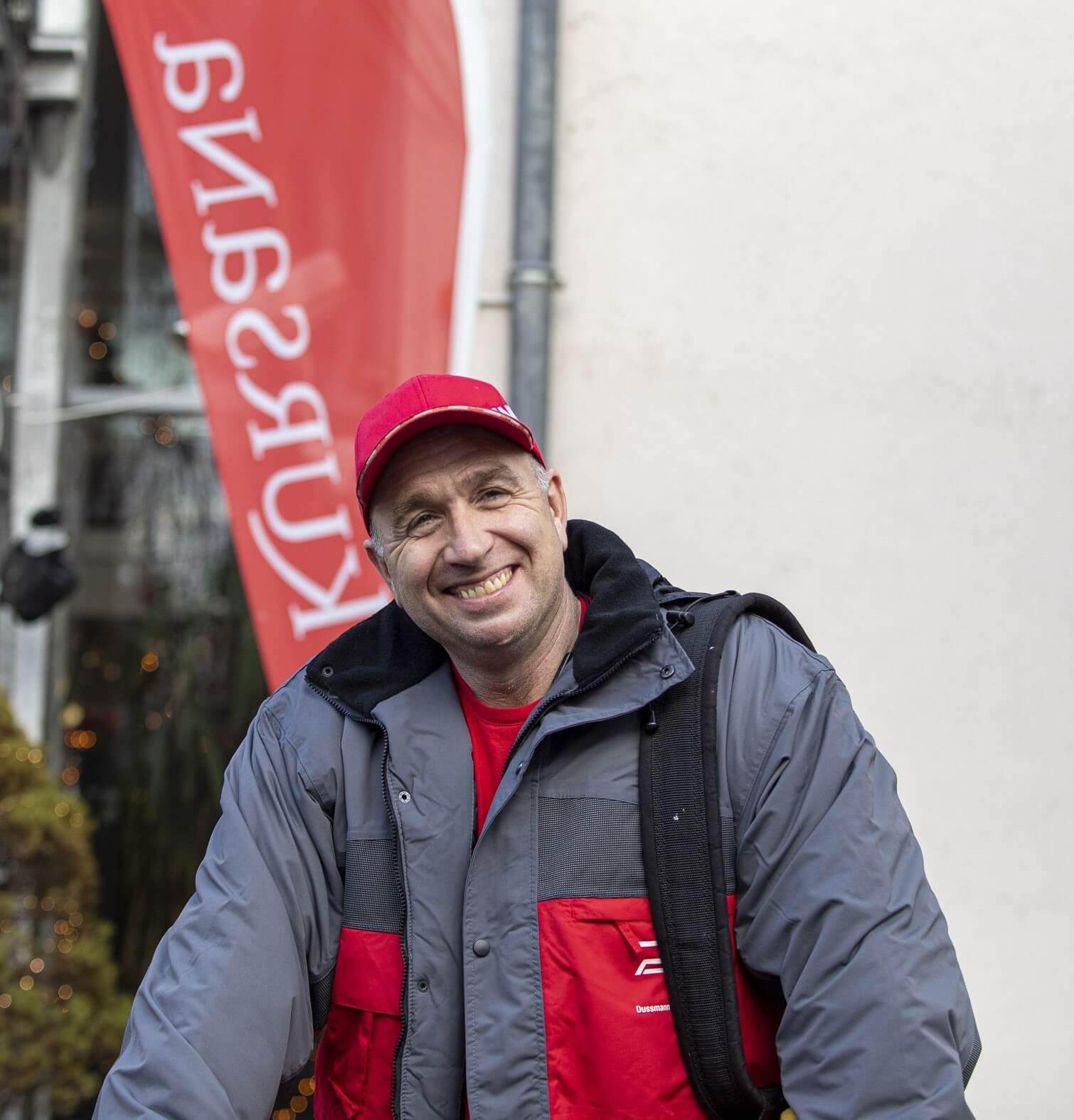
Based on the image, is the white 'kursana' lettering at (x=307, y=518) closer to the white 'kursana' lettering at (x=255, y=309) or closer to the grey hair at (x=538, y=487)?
the white 'kursana' lettering at (x=255, y=309)

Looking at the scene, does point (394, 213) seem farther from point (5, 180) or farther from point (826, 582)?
point (5, 180)

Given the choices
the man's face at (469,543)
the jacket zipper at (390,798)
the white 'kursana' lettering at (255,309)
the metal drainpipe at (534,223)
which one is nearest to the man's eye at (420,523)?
the man's face at (469,543)

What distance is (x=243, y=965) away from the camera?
1778mm

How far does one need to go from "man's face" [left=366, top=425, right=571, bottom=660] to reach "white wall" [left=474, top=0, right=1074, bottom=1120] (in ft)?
4.95

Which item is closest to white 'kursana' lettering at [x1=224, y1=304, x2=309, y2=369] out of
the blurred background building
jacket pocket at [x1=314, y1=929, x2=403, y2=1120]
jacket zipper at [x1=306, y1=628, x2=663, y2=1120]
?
the blurred background building

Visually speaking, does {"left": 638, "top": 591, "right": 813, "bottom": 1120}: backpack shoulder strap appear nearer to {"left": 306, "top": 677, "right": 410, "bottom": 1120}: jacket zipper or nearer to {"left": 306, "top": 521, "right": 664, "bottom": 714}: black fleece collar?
{"left": 306, "top": 521, "right": 664, "bottom": 714}: black fleece collar

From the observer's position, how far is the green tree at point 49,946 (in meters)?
3.96

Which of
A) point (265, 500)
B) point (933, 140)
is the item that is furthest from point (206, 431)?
point (933, 140)

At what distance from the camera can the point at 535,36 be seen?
344 centimetres

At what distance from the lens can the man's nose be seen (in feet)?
6.29

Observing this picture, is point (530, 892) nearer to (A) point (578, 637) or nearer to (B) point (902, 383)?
(A) point (578, 637)

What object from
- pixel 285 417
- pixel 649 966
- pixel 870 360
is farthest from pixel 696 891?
pixel 870 360

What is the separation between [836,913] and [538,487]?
0.80 m

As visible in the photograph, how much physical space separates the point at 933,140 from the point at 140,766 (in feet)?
9.99
